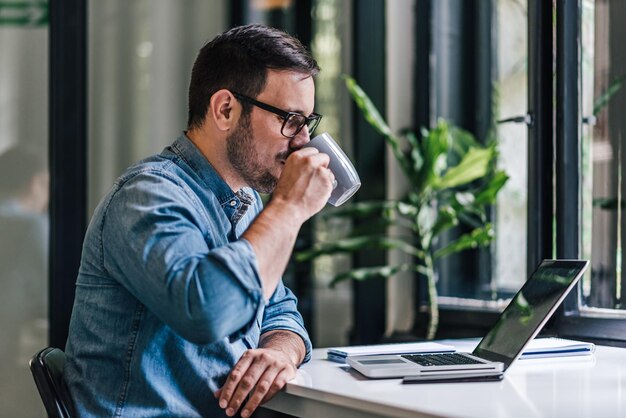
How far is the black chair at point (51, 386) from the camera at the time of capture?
54.5 inches

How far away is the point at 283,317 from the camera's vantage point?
176cm

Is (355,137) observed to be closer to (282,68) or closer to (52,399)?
(282,68)

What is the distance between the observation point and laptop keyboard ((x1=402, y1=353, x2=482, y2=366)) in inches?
56.6

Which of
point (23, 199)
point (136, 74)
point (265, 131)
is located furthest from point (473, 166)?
point (23, 199)

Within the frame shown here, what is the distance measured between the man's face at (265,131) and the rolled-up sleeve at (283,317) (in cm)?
30

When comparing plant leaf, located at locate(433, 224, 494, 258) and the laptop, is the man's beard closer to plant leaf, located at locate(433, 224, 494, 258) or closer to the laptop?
the laptop

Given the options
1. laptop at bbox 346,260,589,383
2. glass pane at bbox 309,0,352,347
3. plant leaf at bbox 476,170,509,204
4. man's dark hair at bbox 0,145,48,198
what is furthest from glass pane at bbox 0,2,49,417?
laptop at bbox 346,260,589,383

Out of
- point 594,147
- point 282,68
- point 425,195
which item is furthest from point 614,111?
point 282,68

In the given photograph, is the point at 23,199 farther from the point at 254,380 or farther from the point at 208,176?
the point at 254,380

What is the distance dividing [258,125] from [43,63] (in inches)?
65.7

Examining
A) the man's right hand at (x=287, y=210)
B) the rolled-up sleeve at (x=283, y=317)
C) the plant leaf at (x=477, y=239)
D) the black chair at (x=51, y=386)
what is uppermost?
the man's right hand at (x=287, y=210)

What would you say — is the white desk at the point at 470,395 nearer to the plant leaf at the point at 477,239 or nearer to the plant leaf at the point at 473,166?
the plant leaf at the point at 477,239

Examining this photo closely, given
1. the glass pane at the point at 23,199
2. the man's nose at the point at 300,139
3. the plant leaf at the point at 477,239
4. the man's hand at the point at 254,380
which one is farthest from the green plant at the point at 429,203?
the man's hand at the point at 254,380

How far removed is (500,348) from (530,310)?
0.32 feet
